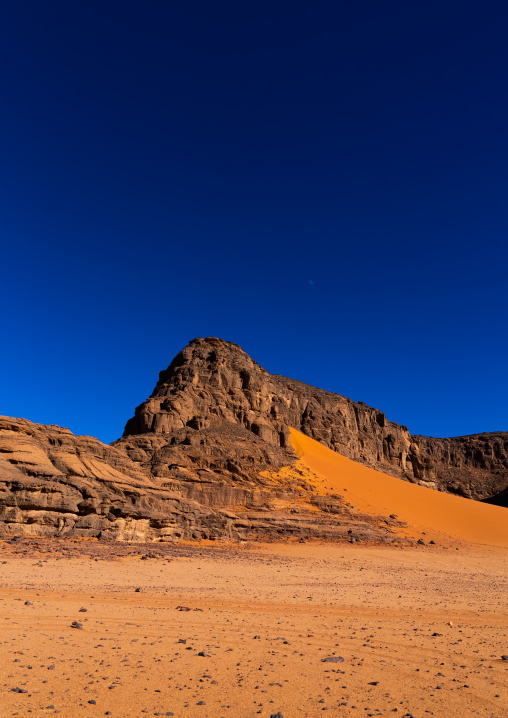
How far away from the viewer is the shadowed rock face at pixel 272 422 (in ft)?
116

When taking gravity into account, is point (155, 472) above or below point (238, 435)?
below

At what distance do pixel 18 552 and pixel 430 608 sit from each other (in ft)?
40.5

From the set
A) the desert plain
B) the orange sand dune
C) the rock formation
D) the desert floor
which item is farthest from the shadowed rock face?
the desert floor

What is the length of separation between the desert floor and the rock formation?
16.9ft

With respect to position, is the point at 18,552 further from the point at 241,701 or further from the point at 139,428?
the point at 139,428

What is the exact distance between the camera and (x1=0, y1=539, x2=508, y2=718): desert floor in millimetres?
4469

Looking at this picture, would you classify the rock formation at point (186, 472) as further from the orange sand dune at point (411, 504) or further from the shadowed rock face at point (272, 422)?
the orange sand dune at point (411, 504)

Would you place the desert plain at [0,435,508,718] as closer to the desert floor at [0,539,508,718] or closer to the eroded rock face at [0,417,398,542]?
the desert floor at [0,539,508,718]

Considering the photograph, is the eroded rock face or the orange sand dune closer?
the eroded rock face

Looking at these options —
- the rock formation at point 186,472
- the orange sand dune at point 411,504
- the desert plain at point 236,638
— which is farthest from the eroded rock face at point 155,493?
the orange sand dune at point 411,504

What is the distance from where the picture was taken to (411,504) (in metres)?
39.2

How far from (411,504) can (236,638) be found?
36445 millimetres

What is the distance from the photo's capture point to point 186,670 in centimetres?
522

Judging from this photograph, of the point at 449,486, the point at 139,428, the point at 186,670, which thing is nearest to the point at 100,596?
the point at 186,670
